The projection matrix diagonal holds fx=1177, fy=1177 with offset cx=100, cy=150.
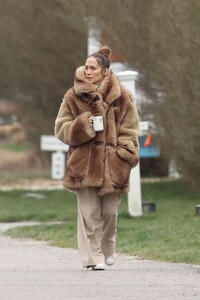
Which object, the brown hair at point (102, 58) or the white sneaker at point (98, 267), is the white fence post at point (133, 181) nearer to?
the brown hair at point (102, 58)

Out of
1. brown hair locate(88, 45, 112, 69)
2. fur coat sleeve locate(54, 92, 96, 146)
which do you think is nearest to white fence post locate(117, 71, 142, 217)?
brown hair locate(88, 45, 112, 69)

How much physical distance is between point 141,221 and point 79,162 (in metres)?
5.78

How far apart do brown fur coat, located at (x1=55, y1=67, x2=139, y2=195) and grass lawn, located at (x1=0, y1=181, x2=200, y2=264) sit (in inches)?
53.5

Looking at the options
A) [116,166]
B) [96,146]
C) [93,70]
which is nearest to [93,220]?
[116,166]

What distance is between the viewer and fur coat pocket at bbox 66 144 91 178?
1018 centimetres

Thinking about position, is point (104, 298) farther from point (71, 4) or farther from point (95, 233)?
point (71, 4)

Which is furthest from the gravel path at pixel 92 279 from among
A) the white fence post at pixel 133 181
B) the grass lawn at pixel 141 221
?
the white fence post at pixel 133 181

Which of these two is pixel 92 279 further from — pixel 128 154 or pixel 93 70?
pixel 93 70

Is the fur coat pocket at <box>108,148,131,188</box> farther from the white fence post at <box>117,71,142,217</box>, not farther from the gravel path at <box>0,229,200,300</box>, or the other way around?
the white fence post at <box>117,71,142,217</box>

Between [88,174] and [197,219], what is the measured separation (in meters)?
5.49

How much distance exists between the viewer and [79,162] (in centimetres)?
1021

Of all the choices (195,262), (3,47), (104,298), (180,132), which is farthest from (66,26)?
(104,298)

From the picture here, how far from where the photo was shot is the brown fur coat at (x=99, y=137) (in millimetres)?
10148

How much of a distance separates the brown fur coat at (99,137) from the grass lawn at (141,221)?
4.46ft
